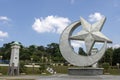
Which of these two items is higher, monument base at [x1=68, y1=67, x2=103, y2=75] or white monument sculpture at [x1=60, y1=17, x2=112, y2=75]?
white monument sculpture at [x1=60, y1=17, x2=112, y2=75]

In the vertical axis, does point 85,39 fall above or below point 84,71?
above

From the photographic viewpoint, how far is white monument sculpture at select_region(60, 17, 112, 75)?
35.6 meters

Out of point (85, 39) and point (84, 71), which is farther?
point (85, 39)

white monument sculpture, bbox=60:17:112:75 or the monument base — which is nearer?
white monument sculpture, bbox=60:17:112:75

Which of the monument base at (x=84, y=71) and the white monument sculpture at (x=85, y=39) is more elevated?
the white monument sculpture at (x=85, y=39)

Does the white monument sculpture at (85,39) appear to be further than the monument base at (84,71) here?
No

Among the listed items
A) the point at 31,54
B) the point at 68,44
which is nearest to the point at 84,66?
the point at 68,44

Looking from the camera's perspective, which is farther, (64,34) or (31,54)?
(31,54)

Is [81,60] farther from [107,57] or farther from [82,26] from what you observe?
[107,57]

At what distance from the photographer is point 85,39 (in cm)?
3591

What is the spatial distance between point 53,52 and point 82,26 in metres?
80.1

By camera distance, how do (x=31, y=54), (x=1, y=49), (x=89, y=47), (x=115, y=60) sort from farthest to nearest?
(x=1, y=49)
(x=31, y=54)
(x=115, y=60)
(x=89, y=47)

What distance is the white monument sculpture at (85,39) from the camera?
3562 centimetres

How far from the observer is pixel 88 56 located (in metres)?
36.2
